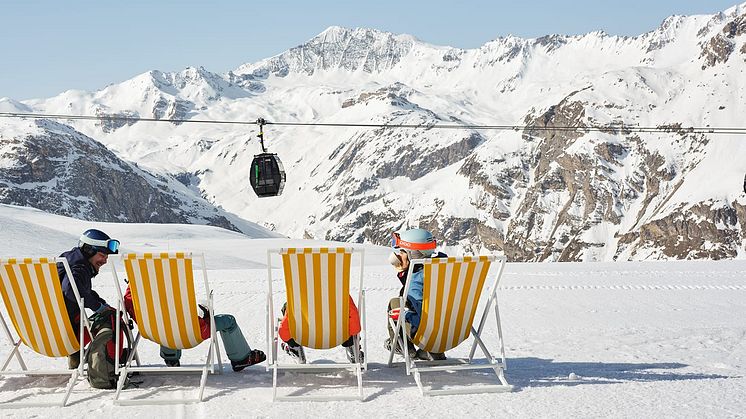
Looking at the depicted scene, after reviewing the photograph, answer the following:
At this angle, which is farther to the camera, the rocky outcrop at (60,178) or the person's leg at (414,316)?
the rocky outcrop at (60,178)

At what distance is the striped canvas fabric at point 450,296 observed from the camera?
5996mm

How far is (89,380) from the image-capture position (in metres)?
6.14

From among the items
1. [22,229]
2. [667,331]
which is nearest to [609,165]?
[22,229]

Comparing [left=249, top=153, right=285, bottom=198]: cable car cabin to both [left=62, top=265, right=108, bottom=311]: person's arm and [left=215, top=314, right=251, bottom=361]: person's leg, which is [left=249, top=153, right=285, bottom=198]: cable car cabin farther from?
[left=62, top=265, right=108, bottom=311]: person's arm

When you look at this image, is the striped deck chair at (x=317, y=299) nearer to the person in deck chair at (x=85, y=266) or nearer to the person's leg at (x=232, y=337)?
the person's leg at (x=232, y=337)

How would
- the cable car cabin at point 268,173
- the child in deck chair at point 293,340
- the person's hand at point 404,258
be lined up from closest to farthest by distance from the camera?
the child in deck chair at point 293,340, the person's hand at point 404,258, the cable car cabin at point 268,173

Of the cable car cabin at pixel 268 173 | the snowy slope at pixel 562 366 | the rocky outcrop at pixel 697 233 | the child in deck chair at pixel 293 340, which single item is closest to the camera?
the snowy slope at pixel 562 366

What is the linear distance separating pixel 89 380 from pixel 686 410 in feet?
16.3

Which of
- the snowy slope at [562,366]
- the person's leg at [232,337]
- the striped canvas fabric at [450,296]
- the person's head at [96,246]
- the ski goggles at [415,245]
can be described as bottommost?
the snowy slope at [562,366]

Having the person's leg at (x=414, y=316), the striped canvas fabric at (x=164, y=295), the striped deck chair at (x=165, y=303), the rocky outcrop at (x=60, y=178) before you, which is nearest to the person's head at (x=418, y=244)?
the person's leg at (x=414, y=316)

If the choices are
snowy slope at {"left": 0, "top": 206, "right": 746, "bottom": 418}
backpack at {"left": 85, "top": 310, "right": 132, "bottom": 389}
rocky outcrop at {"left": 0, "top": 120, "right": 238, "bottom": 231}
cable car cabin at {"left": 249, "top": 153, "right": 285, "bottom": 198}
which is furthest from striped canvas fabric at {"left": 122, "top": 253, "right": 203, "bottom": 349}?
rocky outcrop at {"left": 0, "top": 120, "right": 238, "bottom": 231}

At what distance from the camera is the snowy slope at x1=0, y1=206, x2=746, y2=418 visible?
5.50 m

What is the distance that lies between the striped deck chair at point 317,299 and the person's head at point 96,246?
1.51 meters

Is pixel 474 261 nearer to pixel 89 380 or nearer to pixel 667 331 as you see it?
pixel 89 380
